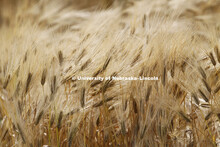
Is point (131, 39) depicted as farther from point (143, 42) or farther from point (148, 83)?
point (148, 83)

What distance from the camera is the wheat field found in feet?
1.94

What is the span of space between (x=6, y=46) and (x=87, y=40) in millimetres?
212

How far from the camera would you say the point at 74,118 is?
59 centimetres

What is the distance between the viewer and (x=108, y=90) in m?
0.65

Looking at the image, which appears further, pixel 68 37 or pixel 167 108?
pixel 68 37

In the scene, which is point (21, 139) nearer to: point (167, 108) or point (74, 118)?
point (74, 118)

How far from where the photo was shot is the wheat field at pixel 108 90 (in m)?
0.59

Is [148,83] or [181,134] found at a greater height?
[148,83]

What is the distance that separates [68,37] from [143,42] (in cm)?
23

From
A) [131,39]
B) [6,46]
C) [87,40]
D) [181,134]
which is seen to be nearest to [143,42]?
[131,39]

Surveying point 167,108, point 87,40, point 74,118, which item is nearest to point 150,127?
point 167,108

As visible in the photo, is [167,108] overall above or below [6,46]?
below

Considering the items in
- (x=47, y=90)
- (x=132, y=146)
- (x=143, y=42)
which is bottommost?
(x=132, y=146)

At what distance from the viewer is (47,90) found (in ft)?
1.95
